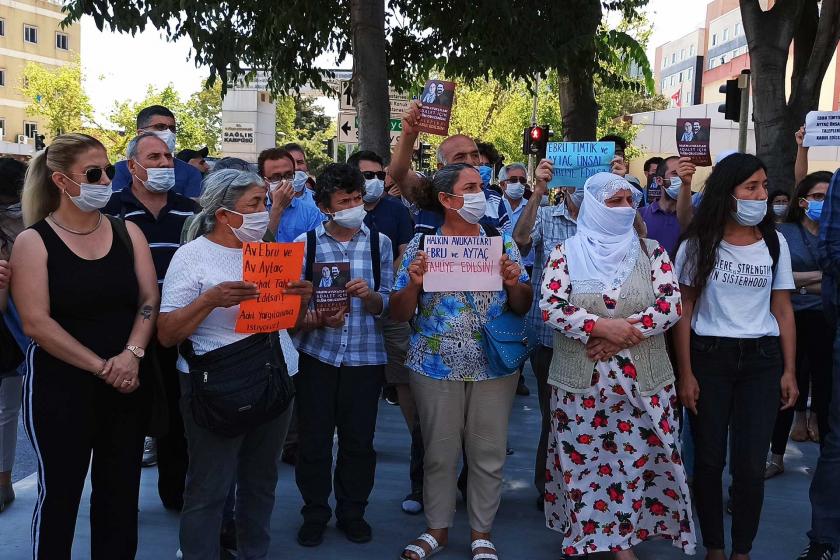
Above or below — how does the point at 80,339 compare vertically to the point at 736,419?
above

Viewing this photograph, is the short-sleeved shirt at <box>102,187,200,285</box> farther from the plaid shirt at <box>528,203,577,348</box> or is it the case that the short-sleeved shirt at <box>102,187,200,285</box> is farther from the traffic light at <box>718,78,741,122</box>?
the traffic light at <box>718,78,741,122</box>

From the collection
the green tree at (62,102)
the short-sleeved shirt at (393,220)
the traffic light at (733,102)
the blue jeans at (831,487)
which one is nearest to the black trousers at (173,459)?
the short-sleeved shirt at (393,220)

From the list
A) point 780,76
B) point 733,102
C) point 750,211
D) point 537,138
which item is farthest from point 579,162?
point 537,138

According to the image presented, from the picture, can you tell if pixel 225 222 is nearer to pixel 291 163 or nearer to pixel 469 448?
pixel 469 448

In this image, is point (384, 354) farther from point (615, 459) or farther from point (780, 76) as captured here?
point (780, 76)

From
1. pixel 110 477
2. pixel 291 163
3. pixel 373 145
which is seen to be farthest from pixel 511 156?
pixel 110 477

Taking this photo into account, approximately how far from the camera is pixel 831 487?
416cm

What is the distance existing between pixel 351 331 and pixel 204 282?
1189 mm

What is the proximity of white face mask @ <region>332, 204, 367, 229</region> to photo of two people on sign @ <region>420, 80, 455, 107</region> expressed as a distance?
1326mm

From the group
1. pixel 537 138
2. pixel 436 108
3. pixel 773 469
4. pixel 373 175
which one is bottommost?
pixel 773 469

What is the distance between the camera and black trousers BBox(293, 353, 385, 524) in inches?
179

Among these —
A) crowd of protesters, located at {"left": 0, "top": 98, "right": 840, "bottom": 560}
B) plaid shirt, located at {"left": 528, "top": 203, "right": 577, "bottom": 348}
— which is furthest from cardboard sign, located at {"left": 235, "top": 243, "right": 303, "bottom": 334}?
plaid shirt, located at {"left": 528, "top": 203, "right": 577, "bottom": 348}

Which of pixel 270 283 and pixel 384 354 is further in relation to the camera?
pixel 384 354

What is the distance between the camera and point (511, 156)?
1574 inches
